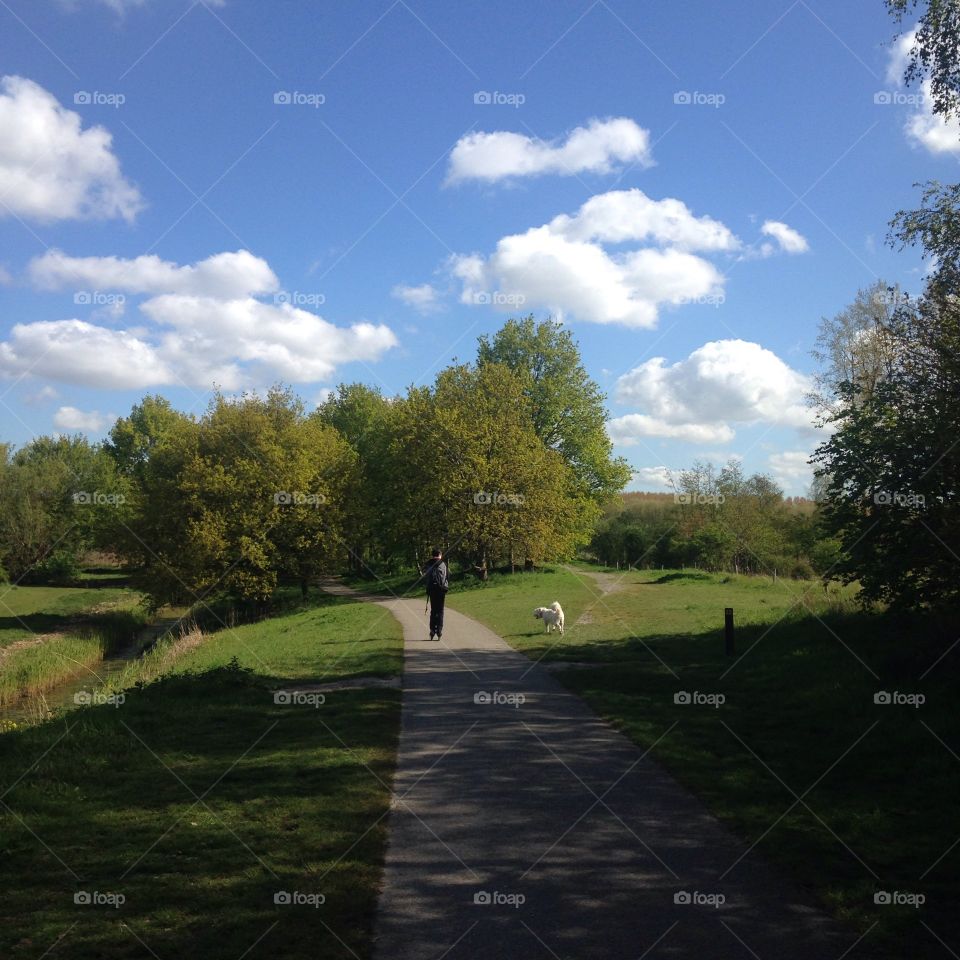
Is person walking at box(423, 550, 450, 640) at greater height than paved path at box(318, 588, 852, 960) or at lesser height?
greater

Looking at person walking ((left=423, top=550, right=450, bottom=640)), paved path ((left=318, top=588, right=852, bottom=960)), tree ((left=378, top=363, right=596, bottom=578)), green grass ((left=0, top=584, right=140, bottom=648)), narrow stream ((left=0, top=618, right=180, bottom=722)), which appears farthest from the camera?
tree ((left=378, top=363, right=596, bottom=578))

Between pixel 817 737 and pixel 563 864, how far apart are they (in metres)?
5.24

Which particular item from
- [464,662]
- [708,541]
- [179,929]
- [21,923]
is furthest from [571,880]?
[708,541]

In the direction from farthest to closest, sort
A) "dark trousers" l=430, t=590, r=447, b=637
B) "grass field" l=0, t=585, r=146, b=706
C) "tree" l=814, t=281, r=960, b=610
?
1. "grass field" l=0, t=585, r=146, b=706
2. "dark trousers" l=430, t=590, r=447, b=637
3. "tree" l=814, t=281, r=960, b=610

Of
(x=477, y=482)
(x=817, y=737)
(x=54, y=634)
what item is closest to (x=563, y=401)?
(x=477, y=482)

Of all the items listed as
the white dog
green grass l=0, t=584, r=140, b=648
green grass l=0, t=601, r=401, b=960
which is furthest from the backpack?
green grass l=0, t=584, r=140, b=648

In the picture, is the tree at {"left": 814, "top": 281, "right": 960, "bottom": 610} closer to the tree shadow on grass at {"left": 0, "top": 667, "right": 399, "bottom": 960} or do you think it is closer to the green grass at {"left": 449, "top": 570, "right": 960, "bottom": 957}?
the green grass at {"left": 449, "top": 570, "right": 960, "bottom": 957}

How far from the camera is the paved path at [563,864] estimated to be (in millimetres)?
4711

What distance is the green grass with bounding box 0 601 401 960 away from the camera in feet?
16.1

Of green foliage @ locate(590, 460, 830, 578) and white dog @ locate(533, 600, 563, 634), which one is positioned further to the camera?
green foliage @ locate(590, 460, 830, 578)

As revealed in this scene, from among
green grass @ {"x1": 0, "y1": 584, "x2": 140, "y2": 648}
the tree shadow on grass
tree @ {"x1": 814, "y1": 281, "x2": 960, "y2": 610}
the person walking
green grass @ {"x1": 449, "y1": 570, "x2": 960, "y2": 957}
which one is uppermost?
tree @ {"x1": 814, "y1": 281, "x2": 960, "y2": 610}

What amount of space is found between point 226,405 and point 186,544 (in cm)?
913

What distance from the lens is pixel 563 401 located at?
5131 centimetres

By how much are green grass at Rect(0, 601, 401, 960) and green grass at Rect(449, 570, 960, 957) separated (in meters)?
3.36
